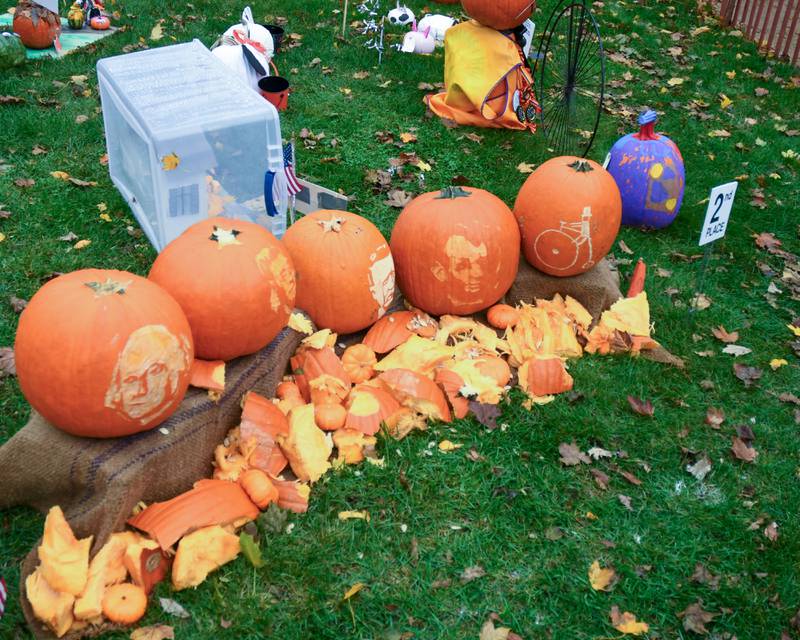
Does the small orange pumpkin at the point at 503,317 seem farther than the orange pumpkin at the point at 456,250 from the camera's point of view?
Yes

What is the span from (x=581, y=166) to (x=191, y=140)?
7.62ft

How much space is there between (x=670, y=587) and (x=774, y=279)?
10.1ft

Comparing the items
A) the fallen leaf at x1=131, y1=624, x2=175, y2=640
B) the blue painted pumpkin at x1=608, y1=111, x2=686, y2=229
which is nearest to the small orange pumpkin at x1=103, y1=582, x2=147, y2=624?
the fallen leaf at x1=131, y1=624, x2=175, y2=640

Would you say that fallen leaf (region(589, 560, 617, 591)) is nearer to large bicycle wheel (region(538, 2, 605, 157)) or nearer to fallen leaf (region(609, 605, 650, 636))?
fallen leaf (region(609, 605, 650, 636))

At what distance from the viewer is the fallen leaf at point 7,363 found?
3807 mm

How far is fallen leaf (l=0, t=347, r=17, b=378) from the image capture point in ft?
12.5

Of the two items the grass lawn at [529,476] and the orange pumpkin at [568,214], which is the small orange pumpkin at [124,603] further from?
the orange pumpkin at [568,214]

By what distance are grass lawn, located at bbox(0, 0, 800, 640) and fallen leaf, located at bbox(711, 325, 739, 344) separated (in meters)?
0.05

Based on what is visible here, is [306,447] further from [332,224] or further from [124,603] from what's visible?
[332,224]

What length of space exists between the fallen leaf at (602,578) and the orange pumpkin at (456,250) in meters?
A: 1.71

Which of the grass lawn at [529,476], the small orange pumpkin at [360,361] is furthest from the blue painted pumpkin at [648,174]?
the small orange pumpkin at [360,361]

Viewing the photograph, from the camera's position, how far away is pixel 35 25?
776cm

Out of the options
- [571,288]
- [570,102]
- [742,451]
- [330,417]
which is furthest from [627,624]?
[570,102]

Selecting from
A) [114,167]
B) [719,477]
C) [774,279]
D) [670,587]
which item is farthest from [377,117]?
[670,587]
